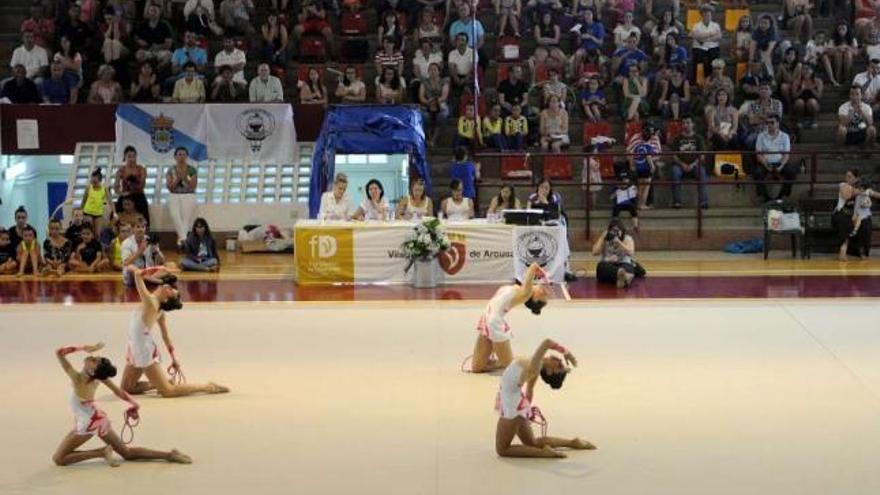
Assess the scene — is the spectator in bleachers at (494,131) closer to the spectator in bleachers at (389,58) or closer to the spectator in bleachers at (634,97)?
the spectator in bleachers at (389,58)

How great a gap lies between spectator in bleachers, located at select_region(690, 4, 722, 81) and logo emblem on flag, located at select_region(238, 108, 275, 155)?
7.87m

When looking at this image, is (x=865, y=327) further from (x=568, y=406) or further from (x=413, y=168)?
(x=413, y=168)

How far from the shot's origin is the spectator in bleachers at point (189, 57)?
22.7 metres

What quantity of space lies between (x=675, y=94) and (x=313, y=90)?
6361mm

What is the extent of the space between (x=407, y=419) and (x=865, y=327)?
244 inches

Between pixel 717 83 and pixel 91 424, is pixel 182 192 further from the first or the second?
pixel 91 424

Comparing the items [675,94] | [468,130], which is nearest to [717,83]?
[675,94]

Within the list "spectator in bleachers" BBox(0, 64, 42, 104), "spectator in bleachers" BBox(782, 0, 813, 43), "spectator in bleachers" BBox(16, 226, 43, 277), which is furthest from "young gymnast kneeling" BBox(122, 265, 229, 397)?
"spectator in bleachers" BBox(782, 0, 813, 43)

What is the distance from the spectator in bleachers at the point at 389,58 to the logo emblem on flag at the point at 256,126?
7.20ft

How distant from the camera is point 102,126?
21.7 meters

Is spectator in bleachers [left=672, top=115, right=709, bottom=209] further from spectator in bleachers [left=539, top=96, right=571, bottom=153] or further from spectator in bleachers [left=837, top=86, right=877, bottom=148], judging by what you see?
spectator in bleachers [left=837, top=86, right=877, bottom=148]

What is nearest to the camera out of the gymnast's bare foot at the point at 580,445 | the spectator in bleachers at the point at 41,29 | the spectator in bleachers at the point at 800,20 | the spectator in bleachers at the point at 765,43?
the gymnast's bare foot at the point at 580,445

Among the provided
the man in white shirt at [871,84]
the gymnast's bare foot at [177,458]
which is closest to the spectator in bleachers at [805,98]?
the man in white shirt at [871,84]

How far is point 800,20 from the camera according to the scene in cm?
2414
